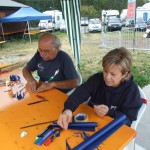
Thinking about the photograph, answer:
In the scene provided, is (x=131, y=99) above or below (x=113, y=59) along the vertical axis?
below

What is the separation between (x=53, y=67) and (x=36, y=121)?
965 mm

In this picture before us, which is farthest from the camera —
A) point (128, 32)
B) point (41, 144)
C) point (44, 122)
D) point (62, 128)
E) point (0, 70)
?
point (128, 32)

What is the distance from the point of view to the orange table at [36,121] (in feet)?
3.69

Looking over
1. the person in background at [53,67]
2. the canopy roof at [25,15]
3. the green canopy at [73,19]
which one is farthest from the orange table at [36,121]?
the canopy roof at [25,15]

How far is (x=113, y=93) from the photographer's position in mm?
1547

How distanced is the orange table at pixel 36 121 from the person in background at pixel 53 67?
278mm

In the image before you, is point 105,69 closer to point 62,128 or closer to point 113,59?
point 113,59

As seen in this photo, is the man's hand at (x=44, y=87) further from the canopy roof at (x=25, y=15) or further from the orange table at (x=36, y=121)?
the canopy roof at (x=25, y=15)

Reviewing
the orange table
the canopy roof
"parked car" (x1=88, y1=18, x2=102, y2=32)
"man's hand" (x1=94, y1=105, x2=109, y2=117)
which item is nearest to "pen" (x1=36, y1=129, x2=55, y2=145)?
the orange table

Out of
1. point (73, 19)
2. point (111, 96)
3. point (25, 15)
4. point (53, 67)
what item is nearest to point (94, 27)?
point (25, 15)

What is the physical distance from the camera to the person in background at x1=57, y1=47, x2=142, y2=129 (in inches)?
55.0

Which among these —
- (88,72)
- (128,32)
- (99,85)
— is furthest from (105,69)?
(128,32)

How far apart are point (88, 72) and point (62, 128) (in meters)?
4.27

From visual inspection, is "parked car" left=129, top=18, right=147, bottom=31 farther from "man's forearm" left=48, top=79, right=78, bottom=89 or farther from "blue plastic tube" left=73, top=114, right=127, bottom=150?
"blue plastic tube" left=73, top=114, right=127, bottom=150
